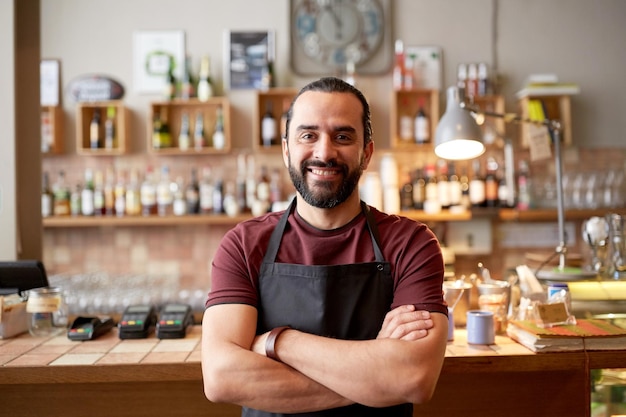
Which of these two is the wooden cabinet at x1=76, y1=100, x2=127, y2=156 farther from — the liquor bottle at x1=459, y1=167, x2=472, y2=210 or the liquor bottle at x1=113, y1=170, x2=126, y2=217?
the liquor bottle at x1=459, y1=167, x2=472, y2=210

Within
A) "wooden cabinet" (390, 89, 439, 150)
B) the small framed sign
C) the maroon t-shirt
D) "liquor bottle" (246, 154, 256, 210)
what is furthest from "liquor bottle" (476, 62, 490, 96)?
the small framed sign

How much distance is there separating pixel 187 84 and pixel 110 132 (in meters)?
0.68

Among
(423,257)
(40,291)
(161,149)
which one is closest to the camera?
(423,257)

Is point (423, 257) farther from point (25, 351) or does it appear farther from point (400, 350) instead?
point (25, 351)

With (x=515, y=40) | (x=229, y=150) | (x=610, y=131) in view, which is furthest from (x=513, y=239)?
(x=229, y=150)

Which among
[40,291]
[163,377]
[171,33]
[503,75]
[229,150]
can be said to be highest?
[171,33]

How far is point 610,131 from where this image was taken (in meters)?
4.66

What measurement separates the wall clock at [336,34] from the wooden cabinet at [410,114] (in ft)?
1.02

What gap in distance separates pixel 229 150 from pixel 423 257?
3.05 m

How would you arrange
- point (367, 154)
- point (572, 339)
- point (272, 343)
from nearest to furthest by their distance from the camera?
point (272, 343) → point (367, 154) → point (572, 339)

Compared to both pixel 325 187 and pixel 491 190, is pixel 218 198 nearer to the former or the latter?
pixel 491 190

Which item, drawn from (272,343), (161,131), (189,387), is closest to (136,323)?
(189,387)

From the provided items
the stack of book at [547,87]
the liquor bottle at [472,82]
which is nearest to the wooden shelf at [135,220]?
the liquor bottle at [472,82]

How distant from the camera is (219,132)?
175 inches
